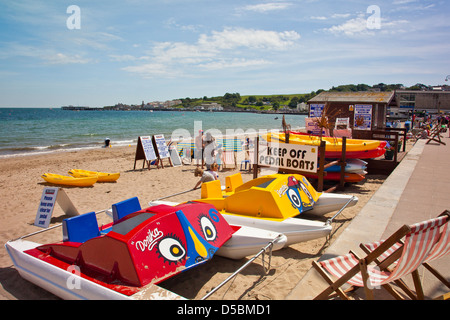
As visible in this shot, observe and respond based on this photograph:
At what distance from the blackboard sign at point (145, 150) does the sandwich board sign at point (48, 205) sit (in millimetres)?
6867

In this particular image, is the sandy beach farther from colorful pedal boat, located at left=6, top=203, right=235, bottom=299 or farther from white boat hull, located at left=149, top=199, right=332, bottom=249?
colorful pedal boat, located at left=6, top=203, right=235, bottom=299

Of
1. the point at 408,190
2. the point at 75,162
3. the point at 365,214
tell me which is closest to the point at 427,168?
the point at 408,190

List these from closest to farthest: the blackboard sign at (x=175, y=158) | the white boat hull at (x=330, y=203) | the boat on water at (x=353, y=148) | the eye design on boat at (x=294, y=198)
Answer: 1. the eye design on boat at (x=294, y=198)
2. the white boat hull at (x=330, y=203)
3. the boat on water at (x=353, y=148)
4. the blackboard sign at (x=175, y=158)

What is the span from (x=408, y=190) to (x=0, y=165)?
19672 millimetres

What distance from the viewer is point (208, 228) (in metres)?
4.66

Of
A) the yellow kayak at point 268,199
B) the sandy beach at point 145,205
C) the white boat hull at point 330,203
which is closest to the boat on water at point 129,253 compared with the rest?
the sandy beach at point 145,205

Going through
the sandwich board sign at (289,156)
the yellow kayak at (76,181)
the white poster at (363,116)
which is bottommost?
the yellow kayak at (76,181)

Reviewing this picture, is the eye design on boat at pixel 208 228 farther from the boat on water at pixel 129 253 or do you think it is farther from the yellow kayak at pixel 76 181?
the yellow kayak at pixel 76 181

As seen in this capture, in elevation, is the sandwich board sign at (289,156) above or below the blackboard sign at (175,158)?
above

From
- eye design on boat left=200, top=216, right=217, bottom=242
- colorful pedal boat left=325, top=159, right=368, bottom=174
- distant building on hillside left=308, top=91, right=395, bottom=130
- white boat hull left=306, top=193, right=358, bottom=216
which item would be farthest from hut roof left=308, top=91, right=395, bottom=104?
eye design on boat left=200, top=216, right=217, bottom=242

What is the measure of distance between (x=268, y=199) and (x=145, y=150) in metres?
9.52

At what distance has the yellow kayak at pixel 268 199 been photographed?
5.78 m
